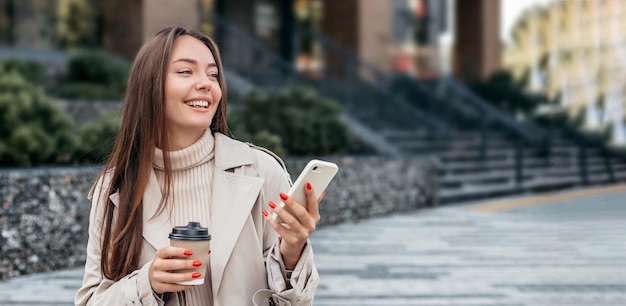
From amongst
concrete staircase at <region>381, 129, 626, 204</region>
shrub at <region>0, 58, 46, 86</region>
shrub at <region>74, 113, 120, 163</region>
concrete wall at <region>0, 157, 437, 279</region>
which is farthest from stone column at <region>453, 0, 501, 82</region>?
concrete wall at <region>0, 157, 437, 279</region>

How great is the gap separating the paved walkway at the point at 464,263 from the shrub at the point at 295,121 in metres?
1.52

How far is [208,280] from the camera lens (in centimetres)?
229

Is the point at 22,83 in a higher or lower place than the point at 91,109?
higher

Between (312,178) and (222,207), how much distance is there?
1.12 ft

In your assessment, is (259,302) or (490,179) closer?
(259,302)

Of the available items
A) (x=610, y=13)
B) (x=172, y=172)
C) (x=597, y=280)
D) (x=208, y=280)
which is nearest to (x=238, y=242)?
(x=208, y=280)

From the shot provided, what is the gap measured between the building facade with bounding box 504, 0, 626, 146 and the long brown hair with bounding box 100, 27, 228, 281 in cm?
A: 3515

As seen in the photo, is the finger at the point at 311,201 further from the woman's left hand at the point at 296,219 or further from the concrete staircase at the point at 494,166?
the concrete staircase at the point at 494,166

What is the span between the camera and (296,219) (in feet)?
6.84

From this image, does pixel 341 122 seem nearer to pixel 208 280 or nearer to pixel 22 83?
pixel 22 83

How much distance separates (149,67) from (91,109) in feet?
34.0

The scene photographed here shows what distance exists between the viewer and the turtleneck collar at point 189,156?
2.34 metres

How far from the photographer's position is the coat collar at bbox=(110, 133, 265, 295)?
2232mm

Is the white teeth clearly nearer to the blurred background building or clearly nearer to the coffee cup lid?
the coffee cup lid
